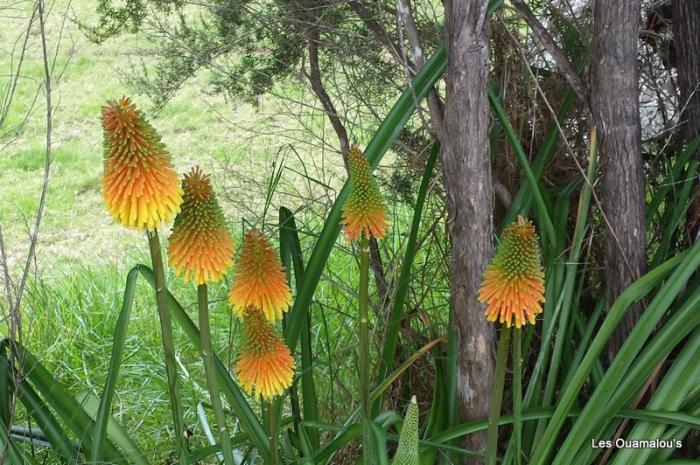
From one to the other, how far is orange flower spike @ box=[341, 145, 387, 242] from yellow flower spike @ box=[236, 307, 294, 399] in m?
0.20

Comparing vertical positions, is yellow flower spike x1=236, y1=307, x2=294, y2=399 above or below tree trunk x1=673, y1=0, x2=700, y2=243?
below

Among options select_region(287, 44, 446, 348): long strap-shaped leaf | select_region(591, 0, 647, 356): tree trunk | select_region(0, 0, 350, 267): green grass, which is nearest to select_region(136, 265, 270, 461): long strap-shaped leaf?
select_region(287, 44, 446, 348): long strap-shaped leaf

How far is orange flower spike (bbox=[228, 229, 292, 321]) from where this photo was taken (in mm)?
1304

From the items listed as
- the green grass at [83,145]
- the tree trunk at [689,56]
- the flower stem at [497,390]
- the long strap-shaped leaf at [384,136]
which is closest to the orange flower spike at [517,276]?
the flower stem at [497,390]

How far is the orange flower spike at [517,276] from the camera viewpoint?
1301 mm

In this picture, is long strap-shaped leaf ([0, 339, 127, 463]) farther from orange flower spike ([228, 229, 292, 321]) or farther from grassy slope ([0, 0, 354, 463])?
orange flower spike ([228, 229, 292, 321])

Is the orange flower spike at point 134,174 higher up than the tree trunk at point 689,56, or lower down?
lower down

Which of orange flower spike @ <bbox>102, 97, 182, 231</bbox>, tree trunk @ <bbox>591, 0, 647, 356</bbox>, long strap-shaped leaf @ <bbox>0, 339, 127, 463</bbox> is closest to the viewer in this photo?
orange flower spike @ <bbox>102, 97, 182, 231</bbox>

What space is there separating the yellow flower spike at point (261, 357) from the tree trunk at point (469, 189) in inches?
21.6

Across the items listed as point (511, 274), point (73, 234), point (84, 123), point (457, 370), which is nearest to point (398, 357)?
point (457, 370)

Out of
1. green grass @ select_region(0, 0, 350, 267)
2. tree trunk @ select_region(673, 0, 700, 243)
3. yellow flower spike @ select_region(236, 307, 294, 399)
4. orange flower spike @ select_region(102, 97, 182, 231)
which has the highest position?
green grass @ select_region(0, 0, 350, 267)

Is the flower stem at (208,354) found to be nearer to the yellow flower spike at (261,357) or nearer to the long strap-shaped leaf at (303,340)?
the yellow flower spike at (261,357)

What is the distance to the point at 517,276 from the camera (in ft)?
4.29

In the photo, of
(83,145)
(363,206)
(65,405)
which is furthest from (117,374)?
(83,145)
